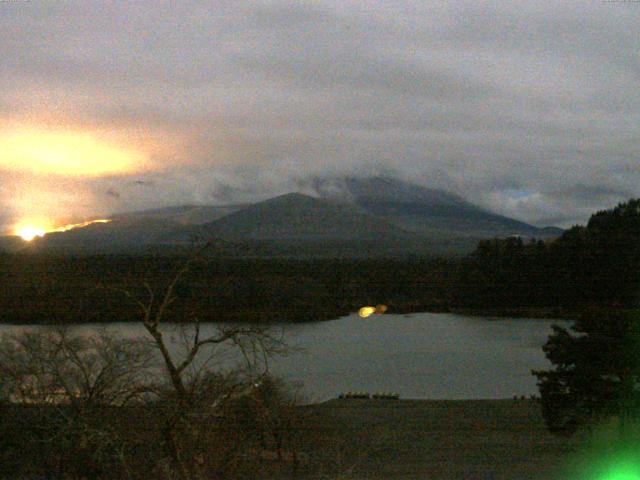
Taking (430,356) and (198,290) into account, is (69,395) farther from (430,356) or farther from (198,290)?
(430,356)

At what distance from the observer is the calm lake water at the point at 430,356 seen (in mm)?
7426

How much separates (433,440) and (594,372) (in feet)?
5.70

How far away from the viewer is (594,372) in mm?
5895

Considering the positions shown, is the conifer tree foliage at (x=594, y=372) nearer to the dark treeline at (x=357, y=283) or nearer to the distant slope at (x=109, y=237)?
the dark treeline at (x=357, y=283)

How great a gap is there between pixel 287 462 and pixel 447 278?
14.2ft

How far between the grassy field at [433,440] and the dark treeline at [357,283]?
3.66 feet

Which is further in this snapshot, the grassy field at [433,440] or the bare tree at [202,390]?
the grassy field at [433,440]

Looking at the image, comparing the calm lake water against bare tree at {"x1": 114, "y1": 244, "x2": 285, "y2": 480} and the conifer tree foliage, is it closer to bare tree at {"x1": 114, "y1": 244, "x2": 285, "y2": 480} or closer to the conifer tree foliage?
the conifer tree foliage

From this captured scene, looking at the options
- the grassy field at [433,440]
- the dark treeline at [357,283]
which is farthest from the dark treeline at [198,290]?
the grassy field at [433,440]

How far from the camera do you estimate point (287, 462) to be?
5.07 m

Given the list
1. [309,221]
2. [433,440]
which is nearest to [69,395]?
[433,440]

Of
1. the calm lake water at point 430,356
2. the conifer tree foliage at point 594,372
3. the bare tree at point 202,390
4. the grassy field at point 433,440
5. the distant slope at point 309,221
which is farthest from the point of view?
the distant slope at point 309,221

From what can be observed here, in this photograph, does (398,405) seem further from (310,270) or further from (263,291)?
(263,291)

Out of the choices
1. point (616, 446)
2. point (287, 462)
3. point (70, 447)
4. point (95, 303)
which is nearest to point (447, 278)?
point (616, 446)
